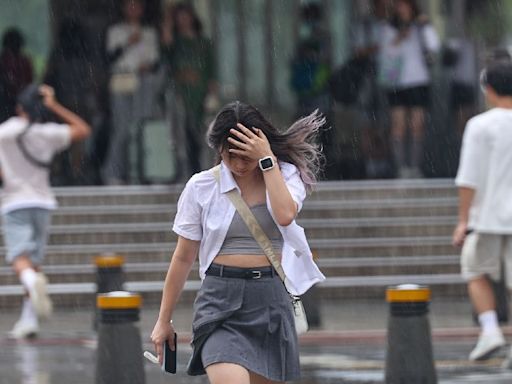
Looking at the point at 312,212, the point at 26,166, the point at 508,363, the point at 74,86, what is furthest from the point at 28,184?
the point at 74,86

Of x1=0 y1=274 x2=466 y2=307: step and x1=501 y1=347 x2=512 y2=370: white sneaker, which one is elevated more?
x1=501 y1=347 x2=512 y2=370: white sneaker

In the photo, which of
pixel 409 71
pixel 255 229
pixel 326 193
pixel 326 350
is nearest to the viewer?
pixel 255 229

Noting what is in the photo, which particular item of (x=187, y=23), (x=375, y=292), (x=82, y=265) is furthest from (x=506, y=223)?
(x=187, y=23)

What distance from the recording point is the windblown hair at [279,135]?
6840 mm

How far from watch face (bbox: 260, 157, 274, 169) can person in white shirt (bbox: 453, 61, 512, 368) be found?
409cm

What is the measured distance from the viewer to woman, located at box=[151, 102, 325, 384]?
6.84 meters

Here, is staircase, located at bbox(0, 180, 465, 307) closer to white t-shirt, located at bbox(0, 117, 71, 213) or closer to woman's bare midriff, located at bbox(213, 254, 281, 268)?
white t-shirt, located at bbox(0, 117, 71, 213)

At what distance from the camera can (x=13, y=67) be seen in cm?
1962

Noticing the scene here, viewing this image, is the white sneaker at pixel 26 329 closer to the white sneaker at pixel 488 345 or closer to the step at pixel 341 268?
the step at pixel 341 268

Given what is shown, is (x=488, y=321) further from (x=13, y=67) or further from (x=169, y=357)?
(x=13, y=67)

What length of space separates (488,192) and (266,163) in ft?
14.2

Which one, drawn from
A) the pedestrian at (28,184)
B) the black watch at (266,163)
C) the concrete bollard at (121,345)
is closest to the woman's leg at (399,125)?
the pedestrian at (28,184)

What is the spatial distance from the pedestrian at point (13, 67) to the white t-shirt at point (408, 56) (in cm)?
426

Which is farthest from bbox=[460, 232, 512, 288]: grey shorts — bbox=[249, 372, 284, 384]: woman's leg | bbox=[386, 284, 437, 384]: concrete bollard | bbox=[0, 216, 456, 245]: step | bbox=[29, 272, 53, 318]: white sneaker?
bbox=[0, 216, 456, 245]: step
